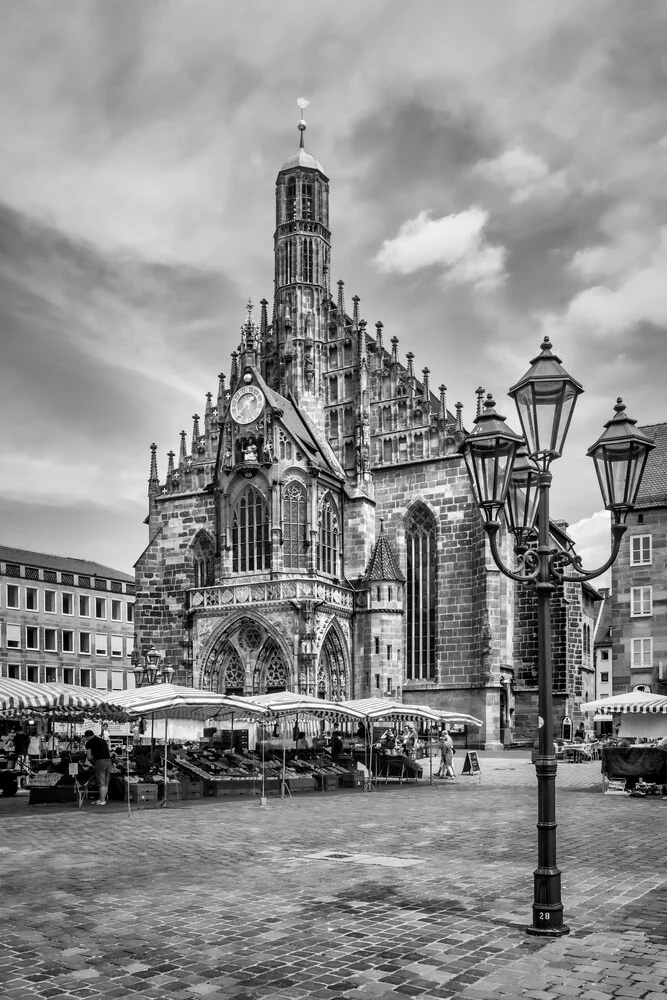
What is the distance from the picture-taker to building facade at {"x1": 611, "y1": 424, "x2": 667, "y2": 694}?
132 ft

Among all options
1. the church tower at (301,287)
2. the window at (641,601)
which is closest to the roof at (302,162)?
the church tower at (301,287)

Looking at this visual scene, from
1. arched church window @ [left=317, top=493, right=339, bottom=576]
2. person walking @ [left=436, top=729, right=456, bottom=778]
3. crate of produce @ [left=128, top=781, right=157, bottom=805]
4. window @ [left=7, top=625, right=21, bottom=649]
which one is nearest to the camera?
crate of produce @ [left=128, top=781, right=157, bottom=805]

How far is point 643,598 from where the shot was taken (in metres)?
40.8

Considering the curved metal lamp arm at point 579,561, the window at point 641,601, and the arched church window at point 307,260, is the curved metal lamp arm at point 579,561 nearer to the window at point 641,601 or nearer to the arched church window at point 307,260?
the window at point 641,601

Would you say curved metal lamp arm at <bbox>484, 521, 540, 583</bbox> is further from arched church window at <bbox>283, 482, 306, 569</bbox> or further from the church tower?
the church tower

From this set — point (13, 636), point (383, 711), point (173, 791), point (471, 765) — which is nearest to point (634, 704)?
point (471, 765)

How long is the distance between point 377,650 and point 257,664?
5198 millimetres

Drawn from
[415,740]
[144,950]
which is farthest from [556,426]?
[415,740]

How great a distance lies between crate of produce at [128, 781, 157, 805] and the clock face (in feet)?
79.9

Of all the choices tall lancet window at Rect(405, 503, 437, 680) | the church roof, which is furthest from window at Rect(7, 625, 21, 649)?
tall lancet window at Rect(405, 503, 437, 680)

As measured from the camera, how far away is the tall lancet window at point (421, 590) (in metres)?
45.4

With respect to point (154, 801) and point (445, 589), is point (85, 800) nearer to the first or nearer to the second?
point (154, 801)

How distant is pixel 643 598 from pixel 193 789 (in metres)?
23.2

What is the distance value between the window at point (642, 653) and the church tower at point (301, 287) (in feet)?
57.9
